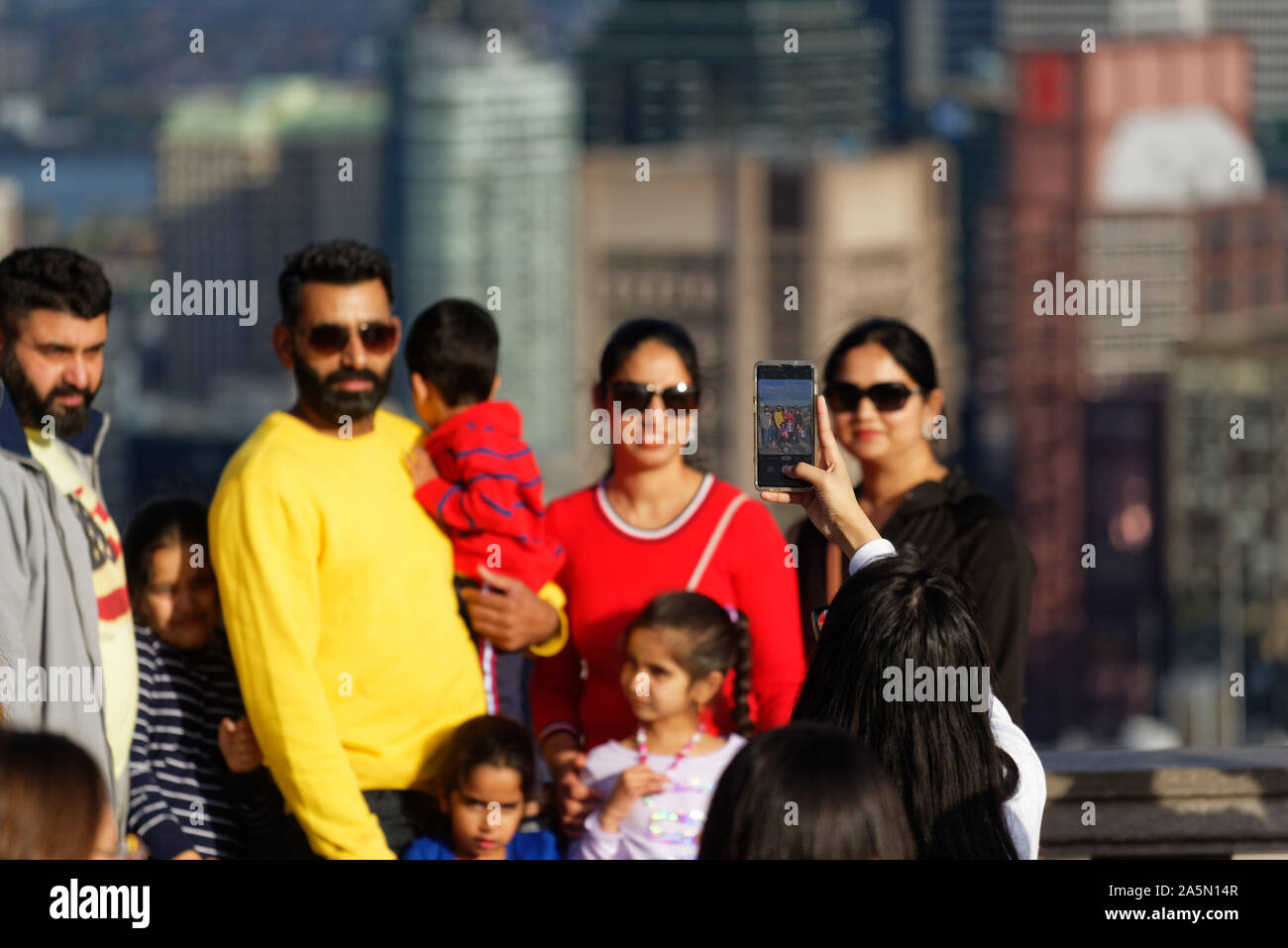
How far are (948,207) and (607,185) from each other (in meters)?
26.5

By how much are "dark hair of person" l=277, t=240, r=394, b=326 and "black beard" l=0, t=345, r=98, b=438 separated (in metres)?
0.58

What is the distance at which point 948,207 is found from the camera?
13462 cm

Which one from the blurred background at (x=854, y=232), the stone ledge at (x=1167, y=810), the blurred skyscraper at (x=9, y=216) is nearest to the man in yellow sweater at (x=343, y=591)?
the stone ledge at (x=1167, y=810)

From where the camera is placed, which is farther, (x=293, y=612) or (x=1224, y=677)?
(x=1224, y=677)

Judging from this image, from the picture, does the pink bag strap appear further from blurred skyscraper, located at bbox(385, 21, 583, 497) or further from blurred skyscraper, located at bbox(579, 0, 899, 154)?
blurred skyscraper, located at bbox(579, 0, 899, 154)

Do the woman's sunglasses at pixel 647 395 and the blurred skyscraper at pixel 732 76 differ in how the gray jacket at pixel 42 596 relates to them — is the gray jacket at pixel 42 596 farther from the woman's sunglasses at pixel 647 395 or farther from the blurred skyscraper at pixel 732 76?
the blurred skyscraper at pixel 732 76

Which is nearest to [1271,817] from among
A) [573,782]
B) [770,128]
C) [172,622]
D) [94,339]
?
[573,782]

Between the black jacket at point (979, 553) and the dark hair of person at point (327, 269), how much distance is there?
4.22 feet

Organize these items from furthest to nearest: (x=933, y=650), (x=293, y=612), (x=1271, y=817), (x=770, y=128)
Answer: (x=770, y=128), (x=1271, y=817), (x=293, y=612), (x=933, y=650)

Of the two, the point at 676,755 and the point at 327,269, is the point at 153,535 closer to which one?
the point at 327,269

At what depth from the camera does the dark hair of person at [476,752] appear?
17.5ft

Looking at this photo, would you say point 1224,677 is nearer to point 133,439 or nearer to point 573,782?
point 133,439

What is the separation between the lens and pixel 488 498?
5379 mm

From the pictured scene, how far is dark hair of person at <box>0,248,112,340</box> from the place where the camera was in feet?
16.8
